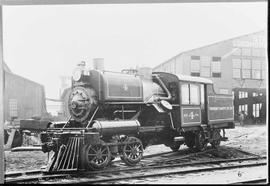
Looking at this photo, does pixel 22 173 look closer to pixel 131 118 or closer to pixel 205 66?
pixel 131 118

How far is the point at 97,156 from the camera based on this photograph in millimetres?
3920

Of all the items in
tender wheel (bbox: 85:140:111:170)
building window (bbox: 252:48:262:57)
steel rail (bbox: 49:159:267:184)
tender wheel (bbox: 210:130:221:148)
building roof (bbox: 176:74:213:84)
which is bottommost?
steel rail (bbox: 49:159:267:184)

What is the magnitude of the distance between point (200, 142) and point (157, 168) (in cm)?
71

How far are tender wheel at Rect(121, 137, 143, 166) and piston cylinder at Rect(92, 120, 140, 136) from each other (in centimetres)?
10

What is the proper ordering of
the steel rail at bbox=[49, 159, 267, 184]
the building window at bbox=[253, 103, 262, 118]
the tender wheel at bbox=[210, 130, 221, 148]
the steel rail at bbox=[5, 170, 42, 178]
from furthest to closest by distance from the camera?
the tender wheel at bbox=[210, 130, 221, 148]
the building window at bbox=[253, 103, 262, 118]
the steel rail at bbox=[5, 170, 42, 178]
the steel rail at bbox=[49, 159, 267, 184]

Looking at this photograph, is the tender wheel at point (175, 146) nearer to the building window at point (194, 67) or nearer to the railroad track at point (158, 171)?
the railroad track at point (158, 171)

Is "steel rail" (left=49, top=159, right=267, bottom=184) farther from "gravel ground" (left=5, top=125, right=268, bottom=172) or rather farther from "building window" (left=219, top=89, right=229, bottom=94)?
"building window" (left=219, top=89, right=229, bottom=94)

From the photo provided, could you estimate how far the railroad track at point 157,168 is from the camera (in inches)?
152

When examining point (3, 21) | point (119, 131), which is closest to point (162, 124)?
point (119, 131)

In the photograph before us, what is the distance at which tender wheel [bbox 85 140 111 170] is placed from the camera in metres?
3.90

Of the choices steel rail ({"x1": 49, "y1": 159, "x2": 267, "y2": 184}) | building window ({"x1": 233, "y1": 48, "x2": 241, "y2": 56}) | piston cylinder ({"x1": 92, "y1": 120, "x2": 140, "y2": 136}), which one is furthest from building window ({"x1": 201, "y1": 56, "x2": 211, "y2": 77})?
steel rail ({"x1": 49, "y1": 159, "x2": 267, "y2": 184})

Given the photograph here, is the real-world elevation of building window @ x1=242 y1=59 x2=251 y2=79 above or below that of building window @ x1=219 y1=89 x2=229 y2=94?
above

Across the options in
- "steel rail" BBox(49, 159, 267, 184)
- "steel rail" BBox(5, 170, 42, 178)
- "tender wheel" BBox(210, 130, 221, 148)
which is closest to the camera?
"steel rail" BBox(49, 159, 267, 184)

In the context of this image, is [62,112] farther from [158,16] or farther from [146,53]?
[158,16]
